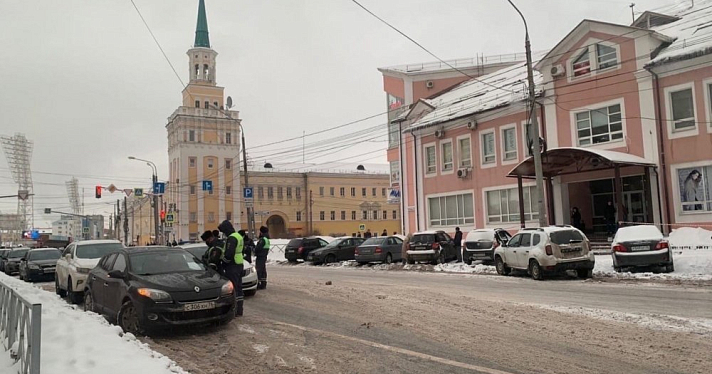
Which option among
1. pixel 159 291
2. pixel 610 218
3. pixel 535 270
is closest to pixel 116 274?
pixel 159 291

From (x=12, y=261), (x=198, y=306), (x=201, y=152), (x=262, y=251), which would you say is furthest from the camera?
(x=201, y=152)

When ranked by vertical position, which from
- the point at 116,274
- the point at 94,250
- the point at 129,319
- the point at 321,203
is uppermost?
the point at 321,203

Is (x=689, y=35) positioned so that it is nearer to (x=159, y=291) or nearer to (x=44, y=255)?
(x=159, y=291)

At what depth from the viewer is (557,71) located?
28188 mm

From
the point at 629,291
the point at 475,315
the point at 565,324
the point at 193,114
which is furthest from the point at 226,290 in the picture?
the point at 193,114

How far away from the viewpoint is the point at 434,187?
36000mm

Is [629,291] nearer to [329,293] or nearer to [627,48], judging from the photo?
[329,293]

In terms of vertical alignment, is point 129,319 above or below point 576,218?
below

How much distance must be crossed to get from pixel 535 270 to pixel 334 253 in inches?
594

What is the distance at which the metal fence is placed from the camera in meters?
4.95

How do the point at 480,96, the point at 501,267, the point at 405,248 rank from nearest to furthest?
1. the point at 501,267
2. the point at 405,248
3. the point at 480,96

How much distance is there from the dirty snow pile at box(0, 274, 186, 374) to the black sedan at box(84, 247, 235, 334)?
0.63 meters

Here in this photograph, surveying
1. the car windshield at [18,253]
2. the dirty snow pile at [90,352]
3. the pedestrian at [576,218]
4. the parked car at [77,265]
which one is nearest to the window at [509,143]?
the pedestrian at [576,218]

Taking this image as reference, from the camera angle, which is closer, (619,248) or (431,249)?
(619,248)
